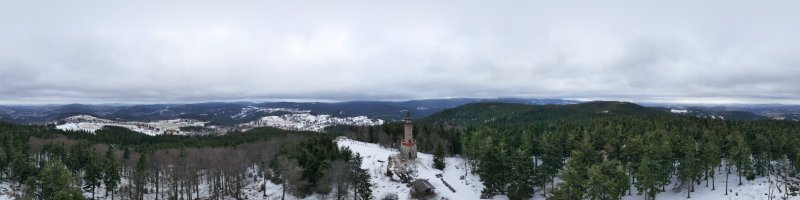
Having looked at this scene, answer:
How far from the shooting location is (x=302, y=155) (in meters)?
69.6

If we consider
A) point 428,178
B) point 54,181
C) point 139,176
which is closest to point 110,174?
point 139,176

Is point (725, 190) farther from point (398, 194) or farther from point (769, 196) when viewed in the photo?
point (398, 194)

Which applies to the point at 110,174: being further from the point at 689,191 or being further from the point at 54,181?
the point at 689,191

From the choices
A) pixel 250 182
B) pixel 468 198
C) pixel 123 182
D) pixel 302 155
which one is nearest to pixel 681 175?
pixel 468 198

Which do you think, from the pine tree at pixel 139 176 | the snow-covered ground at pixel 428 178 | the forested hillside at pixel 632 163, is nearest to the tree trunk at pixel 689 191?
the forested hillside at pixel 632 163

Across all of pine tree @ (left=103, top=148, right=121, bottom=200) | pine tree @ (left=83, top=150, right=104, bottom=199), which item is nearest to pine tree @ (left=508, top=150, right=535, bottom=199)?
pine tree @ (left=103, top=148, right=121, bottom=200)

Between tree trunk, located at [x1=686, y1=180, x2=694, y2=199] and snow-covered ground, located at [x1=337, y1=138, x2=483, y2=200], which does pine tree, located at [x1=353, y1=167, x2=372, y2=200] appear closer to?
snow-covered ground, located at [x1=337, y1=138, x2=483, y2=200]

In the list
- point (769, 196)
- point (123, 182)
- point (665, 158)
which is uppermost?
point (665, 158)

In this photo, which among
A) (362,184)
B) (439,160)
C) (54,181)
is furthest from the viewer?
(439,160)

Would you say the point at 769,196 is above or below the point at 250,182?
above

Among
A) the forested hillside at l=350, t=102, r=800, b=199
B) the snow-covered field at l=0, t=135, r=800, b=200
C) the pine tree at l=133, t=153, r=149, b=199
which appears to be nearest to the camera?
the forested hillside at l=350, t=102, r=800, b=199

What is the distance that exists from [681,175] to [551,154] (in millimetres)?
17480

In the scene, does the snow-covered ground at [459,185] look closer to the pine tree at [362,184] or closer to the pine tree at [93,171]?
the pine tree at [362,184]

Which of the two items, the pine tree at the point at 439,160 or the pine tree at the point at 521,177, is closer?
the pine tree at the point at 521,177
